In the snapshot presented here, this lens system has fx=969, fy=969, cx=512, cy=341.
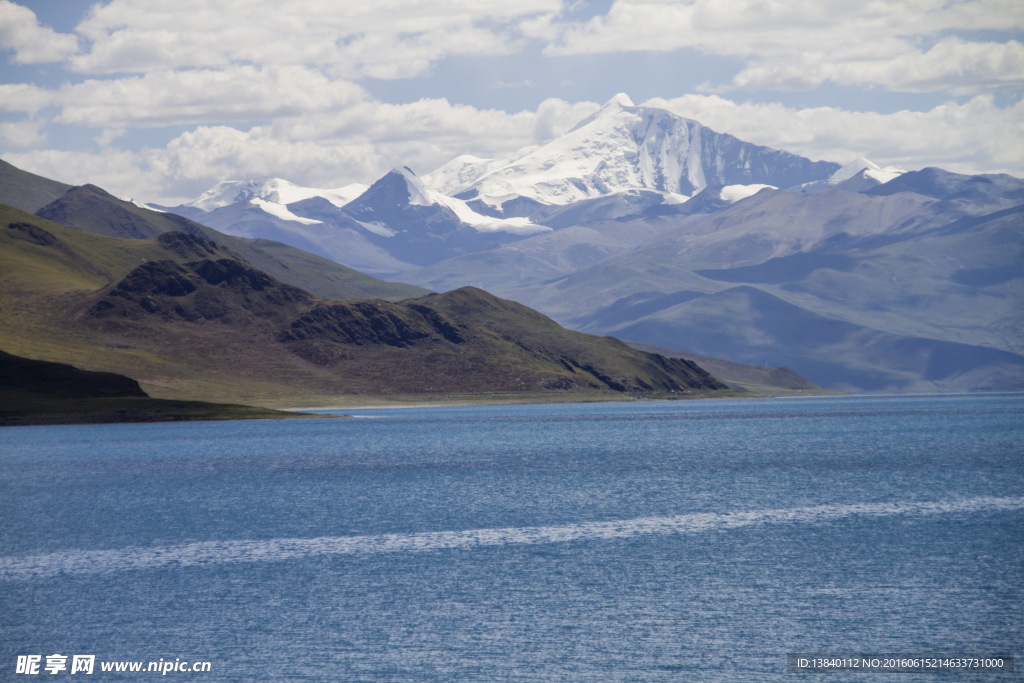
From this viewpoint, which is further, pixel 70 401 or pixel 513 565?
pixel 70 401

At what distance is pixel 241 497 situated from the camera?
273 feet

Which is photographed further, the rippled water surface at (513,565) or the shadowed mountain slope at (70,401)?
the shadowed mountain slope at (70,401)

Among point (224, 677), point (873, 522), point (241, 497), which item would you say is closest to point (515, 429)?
point (241, 497)

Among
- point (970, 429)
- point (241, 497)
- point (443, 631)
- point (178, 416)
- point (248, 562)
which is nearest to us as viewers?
point (443, 631)

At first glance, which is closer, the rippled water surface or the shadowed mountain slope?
the rippled water surface

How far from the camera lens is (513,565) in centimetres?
5347

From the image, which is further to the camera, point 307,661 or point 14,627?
point 14,627

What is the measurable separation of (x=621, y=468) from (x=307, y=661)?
225 ft

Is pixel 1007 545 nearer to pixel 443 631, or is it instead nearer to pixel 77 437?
pixel 443 631

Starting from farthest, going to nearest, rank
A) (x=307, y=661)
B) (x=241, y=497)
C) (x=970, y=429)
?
1. (x=970, y=429)
2. (x=241, y=497)
3. (x=307, y=661)

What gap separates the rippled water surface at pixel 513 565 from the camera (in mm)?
38469

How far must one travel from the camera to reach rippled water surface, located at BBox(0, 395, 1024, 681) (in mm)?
38469

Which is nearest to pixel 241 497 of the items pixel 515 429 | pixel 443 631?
pixel 443 631

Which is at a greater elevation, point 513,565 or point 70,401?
point 513,565
